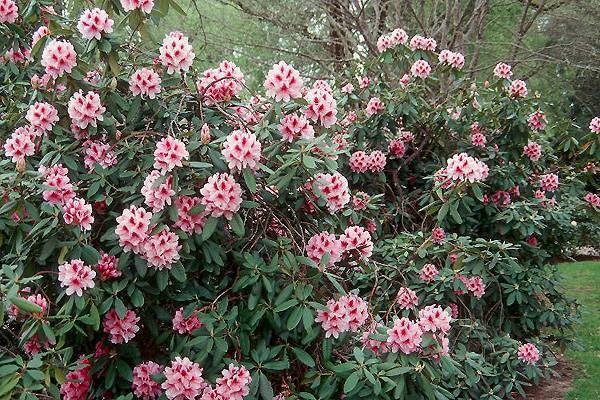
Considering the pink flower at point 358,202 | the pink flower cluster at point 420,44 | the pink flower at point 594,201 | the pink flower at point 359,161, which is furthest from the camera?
the pink flower at point 594,201

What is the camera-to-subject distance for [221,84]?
274 cm

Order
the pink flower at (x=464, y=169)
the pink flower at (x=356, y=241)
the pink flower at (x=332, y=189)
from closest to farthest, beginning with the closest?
the pink flower at (x=332, y=189) → the pink flower at (x=356, y=241) → the pink flower at (x=464, y=169)

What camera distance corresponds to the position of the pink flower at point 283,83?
2.45 meters

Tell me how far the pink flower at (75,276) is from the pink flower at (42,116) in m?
0.59

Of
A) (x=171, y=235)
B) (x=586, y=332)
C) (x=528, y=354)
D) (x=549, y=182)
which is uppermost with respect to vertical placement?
(x=171, y=235)

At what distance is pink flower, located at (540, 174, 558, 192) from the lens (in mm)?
4762

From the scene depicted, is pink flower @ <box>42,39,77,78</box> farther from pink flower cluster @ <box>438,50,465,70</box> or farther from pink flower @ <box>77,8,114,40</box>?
pink flower cluster @ <box>438,50,465,70</box>

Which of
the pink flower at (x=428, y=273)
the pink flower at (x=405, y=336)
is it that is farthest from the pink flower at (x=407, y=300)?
the pink flower at (x=405, y=336)

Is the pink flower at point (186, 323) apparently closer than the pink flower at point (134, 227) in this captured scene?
No

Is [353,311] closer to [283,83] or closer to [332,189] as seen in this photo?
[332,189]

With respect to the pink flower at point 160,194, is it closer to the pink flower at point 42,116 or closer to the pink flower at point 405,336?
the pink flower at point 42,116

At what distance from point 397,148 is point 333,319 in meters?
2.51

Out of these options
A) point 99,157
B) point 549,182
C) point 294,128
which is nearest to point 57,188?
point 99,157

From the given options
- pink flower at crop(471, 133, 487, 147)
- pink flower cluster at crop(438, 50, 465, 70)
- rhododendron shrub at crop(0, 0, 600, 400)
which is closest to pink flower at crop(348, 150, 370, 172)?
pink flower at crop(471, 133, 487, 147)
